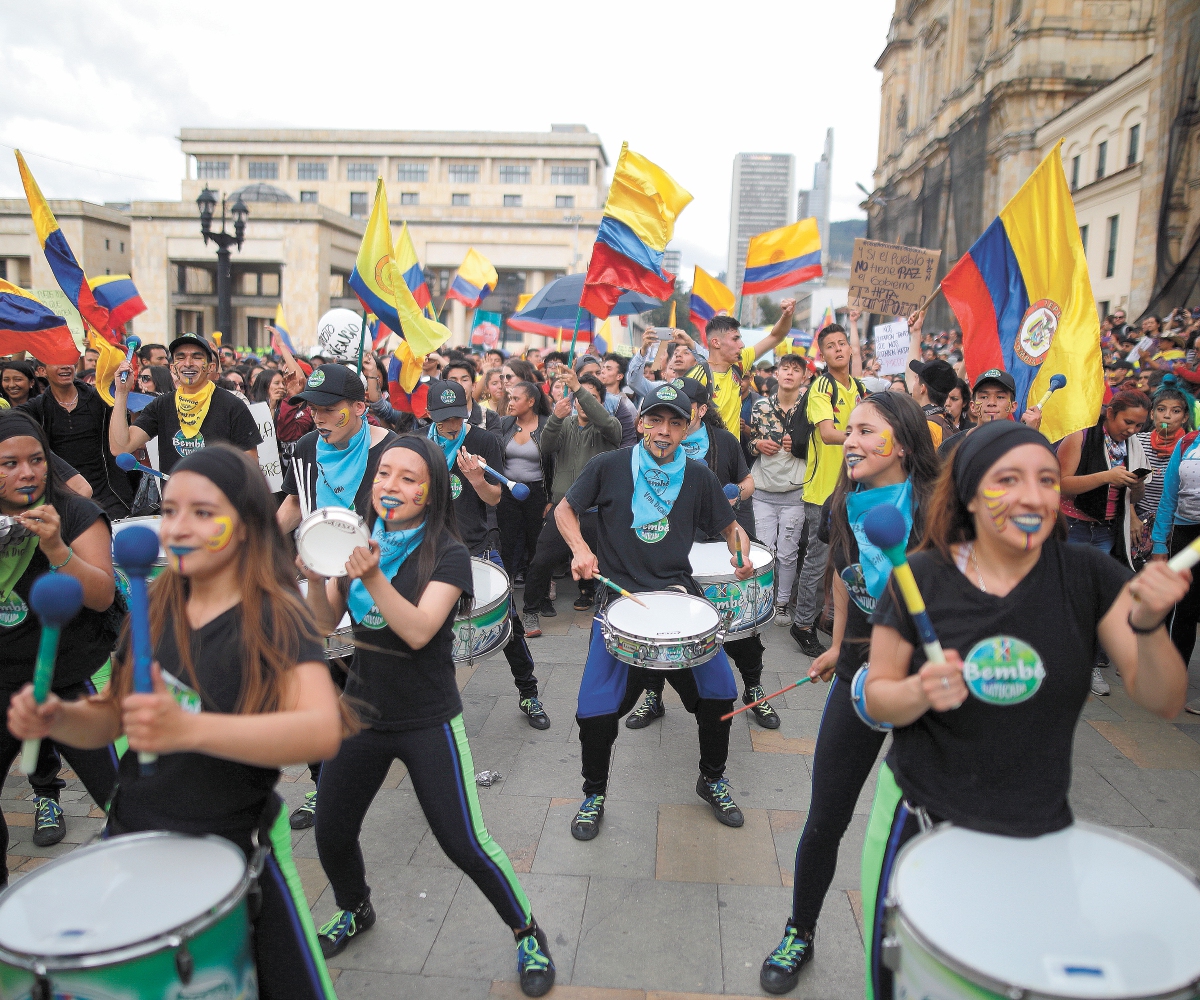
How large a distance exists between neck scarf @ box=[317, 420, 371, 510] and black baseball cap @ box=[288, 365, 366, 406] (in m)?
0.22

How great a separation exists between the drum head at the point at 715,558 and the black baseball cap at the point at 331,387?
191cm

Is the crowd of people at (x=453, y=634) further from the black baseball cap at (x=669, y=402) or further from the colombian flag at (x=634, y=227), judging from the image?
the colombian flag at (x=634, y=227)

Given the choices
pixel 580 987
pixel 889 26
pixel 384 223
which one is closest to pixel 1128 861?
pixel 580 987

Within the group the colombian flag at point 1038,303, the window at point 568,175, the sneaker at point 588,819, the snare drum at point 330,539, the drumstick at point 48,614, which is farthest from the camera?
the window at point 568,175

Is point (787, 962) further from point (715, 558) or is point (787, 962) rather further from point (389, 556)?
point (715, 558)

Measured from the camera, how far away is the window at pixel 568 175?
80188 mm

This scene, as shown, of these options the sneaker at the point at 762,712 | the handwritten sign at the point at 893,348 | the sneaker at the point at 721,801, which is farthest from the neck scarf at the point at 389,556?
the handwritten sign at the point at 893,348

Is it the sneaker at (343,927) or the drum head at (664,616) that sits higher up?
the drum head at (664,616)

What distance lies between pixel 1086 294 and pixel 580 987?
437 cm

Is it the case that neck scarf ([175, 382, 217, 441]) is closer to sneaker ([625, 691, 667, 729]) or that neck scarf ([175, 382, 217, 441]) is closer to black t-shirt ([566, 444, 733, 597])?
black t-shirt ([566, 444, 733, 597])

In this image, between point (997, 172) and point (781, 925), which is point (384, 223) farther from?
point (997, 172)

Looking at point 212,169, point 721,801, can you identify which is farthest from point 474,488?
point 212,169

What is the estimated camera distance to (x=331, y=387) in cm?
391

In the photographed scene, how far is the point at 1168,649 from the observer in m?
1.88
